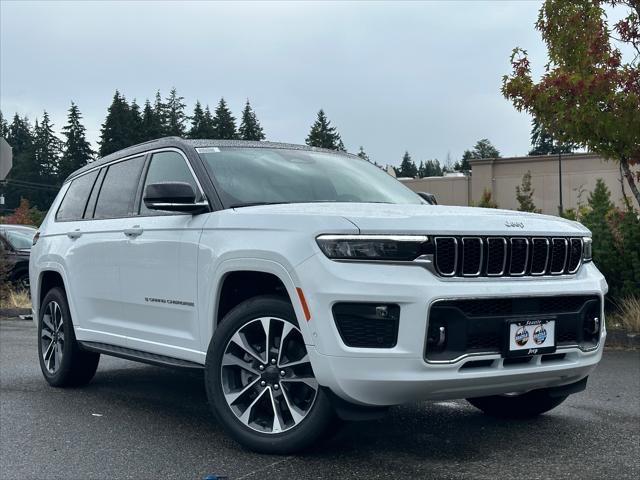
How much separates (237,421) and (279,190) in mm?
1509

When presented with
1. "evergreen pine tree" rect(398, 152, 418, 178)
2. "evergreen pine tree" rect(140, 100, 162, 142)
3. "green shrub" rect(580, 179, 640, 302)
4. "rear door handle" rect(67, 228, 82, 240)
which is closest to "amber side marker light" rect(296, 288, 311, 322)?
"rear door handle" rect(67, 228, 82, 240)

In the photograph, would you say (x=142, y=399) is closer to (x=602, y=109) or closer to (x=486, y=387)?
(x=486, y=387)

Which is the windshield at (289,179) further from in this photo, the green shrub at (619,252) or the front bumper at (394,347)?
the green shrub at (619,252)

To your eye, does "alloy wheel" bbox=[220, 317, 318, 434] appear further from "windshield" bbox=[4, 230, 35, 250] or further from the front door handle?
"windshield" bbox=[4, 230, 35, 250]

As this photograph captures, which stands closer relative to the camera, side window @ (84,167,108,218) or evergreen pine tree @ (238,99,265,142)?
side window @ (84,167,108,218)

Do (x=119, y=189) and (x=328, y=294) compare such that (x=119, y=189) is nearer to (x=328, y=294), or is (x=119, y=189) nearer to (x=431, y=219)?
(x=328, y=294)

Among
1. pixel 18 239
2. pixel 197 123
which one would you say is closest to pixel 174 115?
pixel 197 123

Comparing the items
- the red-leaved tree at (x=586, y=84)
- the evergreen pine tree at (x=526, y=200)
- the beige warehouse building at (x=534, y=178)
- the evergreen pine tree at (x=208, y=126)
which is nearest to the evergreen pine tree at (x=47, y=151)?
the evergreen pine tree at (x=208, y=126)

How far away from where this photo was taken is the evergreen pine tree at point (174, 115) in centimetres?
10631

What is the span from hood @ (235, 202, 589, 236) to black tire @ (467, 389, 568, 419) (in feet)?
3.83

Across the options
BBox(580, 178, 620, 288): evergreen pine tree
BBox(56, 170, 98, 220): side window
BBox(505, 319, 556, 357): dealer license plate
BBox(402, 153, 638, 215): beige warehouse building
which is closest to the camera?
BBox(505, 319, 556, 357): dealer license plate

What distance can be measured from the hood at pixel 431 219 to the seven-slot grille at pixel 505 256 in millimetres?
42

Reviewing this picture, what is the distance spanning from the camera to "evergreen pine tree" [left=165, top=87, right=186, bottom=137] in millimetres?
106312

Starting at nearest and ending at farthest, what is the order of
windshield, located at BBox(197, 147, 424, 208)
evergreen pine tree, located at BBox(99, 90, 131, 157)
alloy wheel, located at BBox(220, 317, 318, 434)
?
alloy wheel, located at BBox(220, 317, 318, 434) → windshield, located at BBox(197, 147, 424, 208) → evergreen pine tree, located at BBox(99, 90, 131, 157)
